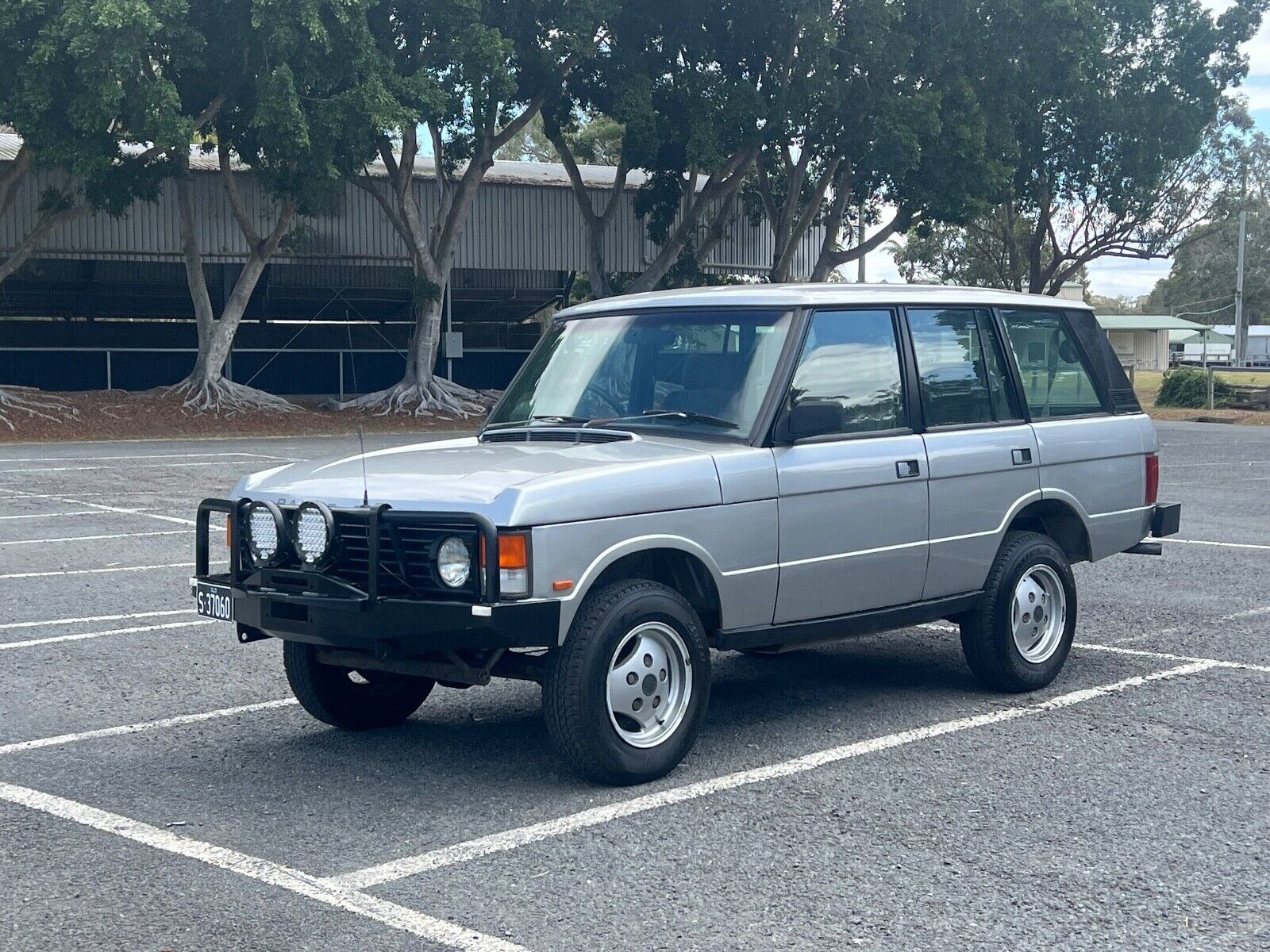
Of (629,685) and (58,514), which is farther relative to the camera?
(58,514)

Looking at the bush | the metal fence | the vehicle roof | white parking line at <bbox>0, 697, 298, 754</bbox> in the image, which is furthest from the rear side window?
the bush

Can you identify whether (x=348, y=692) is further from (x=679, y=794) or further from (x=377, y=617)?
(x=679, y=794)

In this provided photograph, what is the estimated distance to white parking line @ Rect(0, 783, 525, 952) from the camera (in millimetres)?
4367

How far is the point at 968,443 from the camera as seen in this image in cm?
735

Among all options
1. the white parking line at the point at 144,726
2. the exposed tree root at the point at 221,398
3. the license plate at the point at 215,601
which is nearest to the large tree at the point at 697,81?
the exposed tree root at the point at 221,398

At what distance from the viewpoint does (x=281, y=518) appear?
5922 mm

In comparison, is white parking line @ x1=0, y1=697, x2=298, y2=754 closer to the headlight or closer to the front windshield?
the headlight

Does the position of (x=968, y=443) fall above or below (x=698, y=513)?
above

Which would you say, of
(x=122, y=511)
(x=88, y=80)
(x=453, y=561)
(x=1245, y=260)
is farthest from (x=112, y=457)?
(x=1245, y=260)

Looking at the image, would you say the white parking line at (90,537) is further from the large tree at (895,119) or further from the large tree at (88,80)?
the large tree at (895,119)

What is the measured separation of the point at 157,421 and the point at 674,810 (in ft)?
92.5

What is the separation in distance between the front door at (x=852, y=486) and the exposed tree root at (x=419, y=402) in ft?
96.6

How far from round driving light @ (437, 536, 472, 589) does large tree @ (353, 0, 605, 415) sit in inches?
957

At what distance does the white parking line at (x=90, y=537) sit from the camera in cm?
1330
